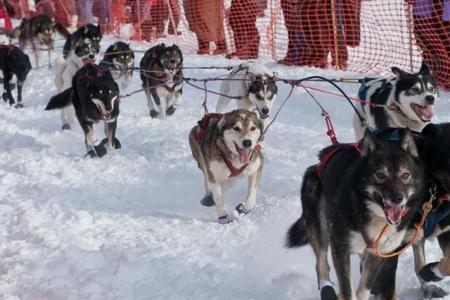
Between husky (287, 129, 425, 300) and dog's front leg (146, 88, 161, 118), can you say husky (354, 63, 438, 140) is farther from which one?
dog's front leg (146, 88, 161, 118)

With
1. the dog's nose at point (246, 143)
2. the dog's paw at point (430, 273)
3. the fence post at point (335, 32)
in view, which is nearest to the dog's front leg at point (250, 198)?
the dog's nose at point (246, 143)

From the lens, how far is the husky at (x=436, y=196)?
2453mm

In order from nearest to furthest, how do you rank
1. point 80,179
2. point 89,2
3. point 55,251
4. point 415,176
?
point 415,176 < point 55,251 < point 80,179 < point 89,2

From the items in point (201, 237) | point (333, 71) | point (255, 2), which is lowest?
point (201, 237)

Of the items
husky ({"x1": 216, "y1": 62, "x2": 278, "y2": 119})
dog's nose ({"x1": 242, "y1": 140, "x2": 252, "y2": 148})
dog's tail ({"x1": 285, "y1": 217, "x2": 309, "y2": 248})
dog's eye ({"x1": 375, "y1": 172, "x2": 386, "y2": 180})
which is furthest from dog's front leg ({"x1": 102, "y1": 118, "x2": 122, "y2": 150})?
dog's eye ({"x1": 375, "y1": 172, "x2": 386, "y2": 180})

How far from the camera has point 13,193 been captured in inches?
174

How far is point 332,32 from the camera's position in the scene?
7.04 m

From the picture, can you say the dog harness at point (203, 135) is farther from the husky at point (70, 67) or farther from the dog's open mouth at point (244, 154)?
the husky at point (70, 67)

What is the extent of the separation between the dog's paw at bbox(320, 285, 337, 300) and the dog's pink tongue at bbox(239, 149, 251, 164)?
127cm

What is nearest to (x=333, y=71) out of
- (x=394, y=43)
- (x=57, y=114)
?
(x=394, y=43)

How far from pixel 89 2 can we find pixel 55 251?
10.1m

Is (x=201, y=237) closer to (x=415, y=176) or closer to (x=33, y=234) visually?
(x=33, y=234)

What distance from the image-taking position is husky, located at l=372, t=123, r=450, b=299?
8.05 ft

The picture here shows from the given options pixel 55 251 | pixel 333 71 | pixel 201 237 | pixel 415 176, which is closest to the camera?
pixel 415 176
